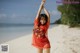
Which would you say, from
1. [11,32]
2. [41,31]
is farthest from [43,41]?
[11,32]

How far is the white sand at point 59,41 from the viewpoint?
2.05 m

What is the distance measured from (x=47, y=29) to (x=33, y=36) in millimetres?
120

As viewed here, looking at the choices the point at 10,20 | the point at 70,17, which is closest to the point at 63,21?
the point at 70,17

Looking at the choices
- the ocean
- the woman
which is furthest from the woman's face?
the ocean

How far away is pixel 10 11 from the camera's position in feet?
7.02

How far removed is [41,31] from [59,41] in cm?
17

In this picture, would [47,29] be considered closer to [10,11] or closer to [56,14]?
[56,14]

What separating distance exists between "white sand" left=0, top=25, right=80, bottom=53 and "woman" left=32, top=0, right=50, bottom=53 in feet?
0.16

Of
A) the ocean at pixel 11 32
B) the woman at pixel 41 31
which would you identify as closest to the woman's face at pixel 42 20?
the woman at pixel 41 31

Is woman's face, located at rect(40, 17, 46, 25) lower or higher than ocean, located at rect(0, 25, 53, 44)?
higher

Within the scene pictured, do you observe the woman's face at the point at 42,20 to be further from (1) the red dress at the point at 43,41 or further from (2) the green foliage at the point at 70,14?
(2) the green foliage at the point at 70,14

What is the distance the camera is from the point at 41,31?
6.63ft

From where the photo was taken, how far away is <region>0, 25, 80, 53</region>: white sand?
2.05 meters

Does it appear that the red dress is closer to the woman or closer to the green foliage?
the woman
